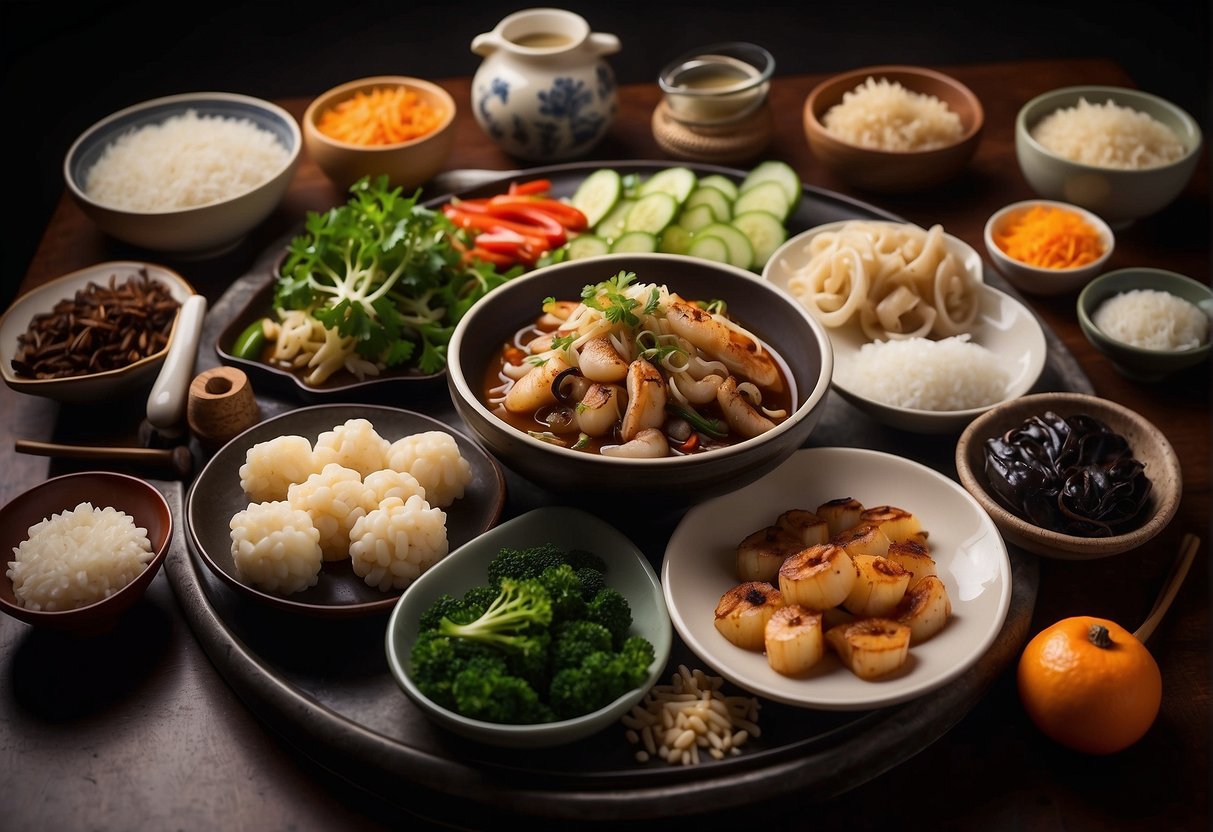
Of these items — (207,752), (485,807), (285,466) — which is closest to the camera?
(485,807)

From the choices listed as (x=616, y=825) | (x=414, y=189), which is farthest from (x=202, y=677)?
(x=414, y=189)

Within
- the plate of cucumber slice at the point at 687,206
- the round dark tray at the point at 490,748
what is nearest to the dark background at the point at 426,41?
the plate of cucumber slice at the point at 687,206

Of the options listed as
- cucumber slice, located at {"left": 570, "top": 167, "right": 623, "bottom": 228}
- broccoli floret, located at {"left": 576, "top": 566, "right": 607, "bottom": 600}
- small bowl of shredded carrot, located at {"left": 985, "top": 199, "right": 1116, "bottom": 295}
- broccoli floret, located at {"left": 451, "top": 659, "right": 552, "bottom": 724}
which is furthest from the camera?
cucumber slice, located at {"left": 570, "top": 167, "right": 623, "bottom": 228}

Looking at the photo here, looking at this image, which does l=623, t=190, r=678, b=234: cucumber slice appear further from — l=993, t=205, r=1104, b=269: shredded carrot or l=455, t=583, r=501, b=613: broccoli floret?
l=455, t=583, r=501, b=613: broccoli floret

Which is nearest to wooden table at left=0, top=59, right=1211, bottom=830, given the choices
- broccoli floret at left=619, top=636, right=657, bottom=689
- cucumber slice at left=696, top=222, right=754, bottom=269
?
broccoli floret at left=619, top=636, right=657, bottom=689

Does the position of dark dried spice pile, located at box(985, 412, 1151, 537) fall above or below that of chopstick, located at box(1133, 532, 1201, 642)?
above

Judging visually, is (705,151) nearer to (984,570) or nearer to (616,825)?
(984,570)
